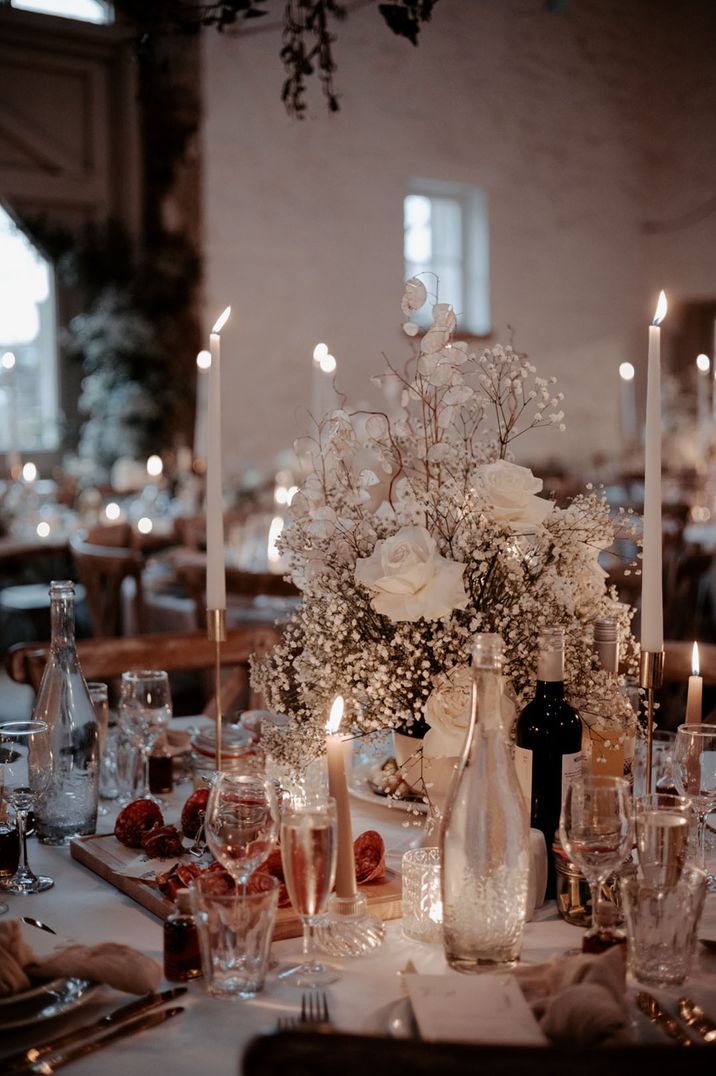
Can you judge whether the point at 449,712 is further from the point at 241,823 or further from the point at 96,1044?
the point at 96,1044

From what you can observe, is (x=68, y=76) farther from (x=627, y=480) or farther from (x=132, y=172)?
(x=627, y=480)

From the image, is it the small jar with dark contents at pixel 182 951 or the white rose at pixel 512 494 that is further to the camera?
the white rose at pixel 512 494

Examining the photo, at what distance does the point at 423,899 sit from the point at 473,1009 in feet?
0.79

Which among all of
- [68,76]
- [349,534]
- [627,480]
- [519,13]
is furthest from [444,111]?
[349,534]

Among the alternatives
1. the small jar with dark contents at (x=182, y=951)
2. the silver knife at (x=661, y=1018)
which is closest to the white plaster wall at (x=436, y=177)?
the small jar with dark contents at (x=182, y=951)

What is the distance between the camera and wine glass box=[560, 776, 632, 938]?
113cm

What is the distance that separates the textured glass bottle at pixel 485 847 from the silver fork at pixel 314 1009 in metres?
0.14

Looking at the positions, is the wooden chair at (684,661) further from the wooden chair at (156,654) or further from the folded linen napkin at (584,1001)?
the folded linen napkin at (584,1001)

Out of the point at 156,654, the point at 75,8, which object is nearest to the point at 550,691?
the point at 156,654

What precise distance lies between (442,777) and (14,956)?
53cm

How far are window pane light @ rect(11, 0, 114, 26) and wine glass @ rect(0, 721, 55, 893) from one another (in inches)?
→ 294

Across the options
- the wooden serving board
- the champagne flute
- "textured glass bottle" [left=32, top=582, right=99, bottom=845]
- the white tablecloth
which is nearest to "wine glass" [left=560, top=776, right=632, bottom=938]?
the champagne flute

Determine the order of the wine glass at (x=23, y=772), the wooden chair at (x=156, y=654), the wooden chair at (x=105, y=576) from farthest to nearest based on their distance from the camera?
the wooden chair at (x=105, y=576) → the wooden chair at (x=156, y=654) → the wine glass at (x=23, y=772)

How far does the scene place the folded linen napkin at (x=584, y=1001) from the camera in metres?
0.93
